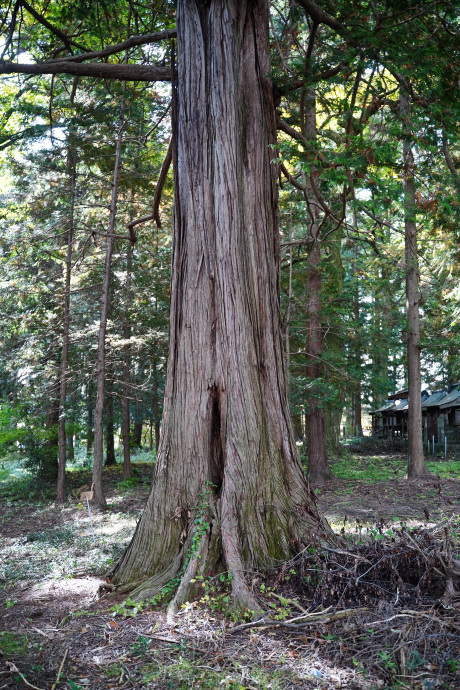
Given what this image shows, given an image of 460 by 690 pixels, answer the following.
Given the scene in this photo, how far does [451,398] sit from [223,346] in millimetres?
21864

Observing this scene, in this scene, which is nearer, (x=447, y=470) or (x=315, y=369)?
(x=315, y=369)

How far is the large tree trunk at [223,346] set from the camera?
4.50m

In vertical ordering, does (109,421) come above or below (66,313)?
below

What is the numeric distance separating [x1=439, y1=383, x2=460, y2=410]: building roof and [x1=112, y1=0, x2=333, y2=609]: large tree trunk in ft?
66.1

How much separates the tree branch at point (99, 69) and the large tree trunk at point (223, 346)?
52 cm

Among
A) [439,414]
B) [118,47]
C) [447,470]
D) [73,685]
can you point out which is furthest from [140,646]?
[439,414]

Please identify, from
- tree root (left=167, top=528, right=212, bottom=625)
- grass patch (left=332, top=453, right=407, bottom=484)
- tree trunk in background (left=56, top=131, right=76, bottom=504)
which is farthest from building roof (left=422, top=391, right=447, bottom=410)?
tree root (left=167, top=528, right=212, bottom=625)

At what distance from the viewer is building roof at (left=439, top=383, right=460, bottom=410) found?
23.0 metres

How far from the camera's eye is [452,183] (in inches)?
288

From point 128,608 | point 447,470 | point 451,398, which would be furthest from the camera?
point 451,398

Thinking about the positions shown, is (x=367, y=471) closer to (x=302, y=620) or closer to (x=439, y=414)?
(x=439, y=414)

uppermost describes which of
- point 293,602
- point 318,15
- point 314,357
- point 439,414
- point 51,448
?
point 318,15

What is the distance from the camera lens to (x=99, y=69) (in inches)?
227

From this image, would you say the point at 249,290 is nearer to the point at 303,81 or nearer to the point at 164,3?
the point at 303,81
